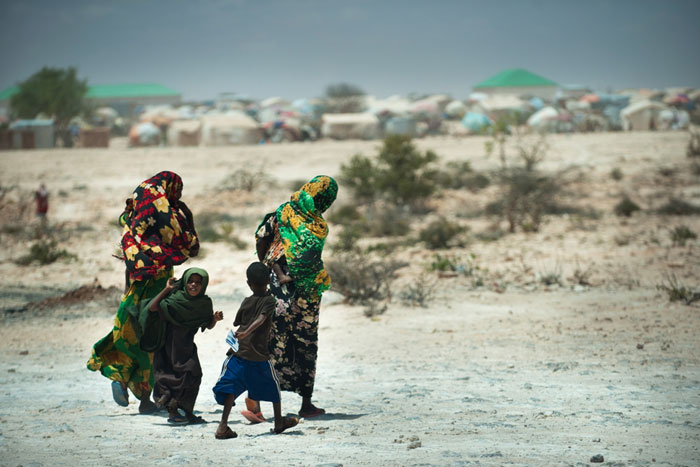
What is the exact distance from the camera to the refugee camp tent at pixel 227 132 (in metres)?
30.9

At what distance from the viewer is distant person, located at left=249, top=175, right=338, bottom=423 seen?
4.57 m

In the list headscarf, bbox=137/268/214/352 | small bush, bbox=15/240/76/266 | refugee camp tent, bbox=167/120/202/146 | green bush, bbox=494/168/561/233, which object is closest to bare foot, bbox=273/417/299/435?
headscarf, bbox=137/268/214/352

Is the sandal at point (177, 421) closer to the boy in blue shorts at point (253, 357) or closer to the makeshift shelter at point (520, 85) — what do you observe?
the boy in blue shorts at point (253, 357)

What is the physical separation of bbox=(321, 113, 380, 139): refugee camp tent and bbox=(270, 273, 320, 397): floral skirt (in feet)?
94.5

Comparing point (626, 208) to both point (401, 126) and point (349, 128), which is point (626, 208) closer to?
point (349, 128)

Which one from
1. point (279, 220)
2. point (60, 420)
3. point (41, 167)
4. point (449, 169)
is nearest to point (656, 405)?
point (279, 220)

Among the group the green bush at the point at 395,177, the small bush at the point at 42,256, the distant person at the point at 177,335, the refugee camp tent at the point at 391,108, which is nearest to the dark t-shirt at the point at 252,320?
the distant person at the point at 177,335

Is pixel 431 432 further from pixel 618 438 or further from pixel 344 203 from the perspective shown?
pixel 344 203

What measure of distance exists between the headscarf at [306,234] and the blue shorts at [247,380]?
22.3 inches

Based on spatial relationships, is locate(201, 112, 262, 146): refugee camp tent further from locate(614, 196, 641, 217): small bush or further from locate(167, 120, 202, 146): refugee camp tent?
locate(614, 196, 641, 217): small bush

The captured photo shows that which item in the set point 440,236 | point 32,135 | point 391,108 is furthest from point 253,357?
point 391,108

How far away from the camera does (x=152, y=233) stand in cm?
462

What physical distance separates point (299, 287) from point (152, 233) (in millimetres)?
910

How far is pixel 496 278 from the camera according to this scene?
10.0 metres
